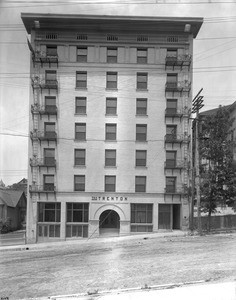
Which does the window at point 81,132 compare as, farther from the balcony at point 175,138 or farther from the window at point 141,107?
the balcony at point 175,138

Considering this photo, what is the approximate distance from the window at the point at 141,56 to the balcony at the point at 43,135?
121cm

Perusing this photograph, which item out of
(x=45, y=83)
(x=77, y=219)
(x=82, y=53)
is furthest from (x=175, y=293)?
(x=82, y=53)

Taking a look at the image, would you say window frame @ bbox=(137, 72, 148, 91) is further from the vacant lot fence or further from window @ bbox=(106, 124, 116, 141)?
the vacant lot fence

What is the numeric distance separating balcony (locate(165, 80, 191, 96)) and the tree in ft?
1.69

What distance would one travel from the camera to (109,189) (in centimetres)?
431

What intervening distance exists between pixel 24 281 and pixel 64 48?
2.66 meters

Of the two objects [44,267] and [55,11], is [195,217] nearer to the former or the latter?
[44,267]

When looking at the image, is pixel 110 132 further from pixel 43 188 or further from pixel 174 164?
pixel 43 188

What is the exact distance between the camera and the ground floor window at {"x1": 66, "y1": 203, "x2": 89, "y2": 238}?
13.5 ft

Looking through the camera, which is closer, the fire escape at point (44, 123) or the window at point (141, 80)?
the fire escape at point (44, 123)

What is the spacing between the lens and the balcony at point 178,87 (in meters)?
4.28

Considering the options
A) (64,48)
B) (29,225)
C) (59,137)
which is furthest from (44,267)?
(64,48)

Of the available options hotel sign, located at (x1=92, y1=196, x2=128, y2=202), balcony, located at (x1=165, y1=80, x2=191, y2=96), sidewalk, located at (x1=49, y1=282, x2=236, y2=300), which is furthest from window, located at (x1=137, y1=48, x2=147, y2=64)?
sidewalk, located at (x1=49, y1=282, x2=236, y2=300)

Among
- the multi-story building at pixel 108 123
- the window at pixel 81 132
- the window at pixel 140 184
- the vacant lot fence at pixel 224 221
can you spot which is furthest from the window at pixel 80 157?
the vacant lot fence at pixel 224 221
